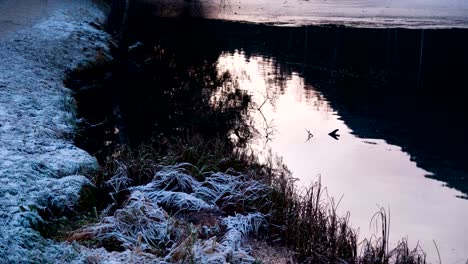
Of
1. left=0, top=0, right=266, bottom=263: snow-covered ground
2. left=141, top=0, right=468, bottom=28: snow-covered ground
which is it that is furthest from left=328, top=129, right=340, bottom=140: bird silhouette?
left=141, top=0, right=468, bottom=28: snow-covered ground

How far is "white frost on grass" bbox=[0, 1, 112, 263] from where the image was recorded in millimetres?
5422

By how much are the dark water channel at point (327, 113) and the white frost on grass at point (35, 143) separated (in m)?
1.01

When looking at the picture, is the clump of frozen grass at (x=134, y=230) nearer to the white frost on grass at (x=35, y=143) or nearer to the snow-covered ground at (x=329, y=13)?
the white frost on grass at (x=35, y=143)

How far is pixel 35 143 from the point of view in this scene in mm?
8414

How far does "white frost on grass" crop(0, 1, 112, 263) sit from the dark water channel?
1.01 metres

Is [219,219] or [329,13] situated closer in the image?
[219,219]

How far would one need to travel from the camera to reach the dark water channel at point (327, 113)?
9.64 meters

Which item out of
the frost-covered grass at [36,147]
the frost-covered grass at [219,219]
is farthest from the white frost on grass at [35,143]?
the frost-covered grass at [219,219]

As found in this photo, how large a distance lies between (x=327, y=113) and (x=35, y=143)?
31.4ft

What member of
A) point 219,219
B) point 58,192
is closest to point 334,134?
point 219,219

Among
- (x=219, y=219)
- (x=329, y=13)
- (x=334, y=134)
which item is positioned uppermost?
(x=329, y=13)

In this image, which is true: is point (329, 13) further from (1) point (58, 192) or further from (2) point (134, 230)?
(2) point (134, 230)

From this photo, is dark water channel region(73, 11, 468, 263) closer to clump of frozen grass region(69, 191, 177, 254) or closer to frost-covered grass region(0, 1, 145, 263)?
frost-covered grass region(0, 1, 145, 263)

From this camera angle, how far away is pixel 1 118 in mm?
9211
